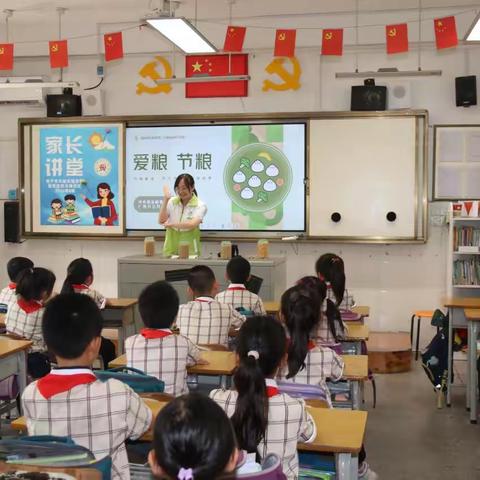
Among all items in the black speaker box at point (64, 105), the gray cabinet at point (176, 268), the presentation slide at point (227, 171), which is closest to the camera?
the gray cabinet at point (176, 268)

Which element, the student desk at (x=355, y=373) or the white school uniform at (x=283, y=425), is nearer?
the white school uniform at (x=283, y=425)

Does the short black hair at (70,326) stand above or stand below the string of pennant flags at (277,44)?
below

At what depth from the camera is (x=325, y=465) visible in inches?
108

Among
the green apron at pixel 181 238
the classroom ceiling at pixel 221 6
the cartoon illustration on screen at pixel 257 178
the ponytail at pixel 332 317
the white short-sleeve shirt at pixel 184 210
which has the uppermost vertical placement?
the classroom ceiling at pixel 221 6

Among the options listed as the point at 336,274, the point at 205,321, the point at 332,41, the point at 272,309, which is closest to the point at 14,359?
the point at 205,321

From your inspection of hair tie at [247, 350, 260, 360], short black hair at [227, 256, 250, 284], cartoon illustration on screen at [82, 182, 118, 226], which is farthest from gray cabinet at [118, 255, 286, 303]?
hair tie at [247, 350, 260, 360]

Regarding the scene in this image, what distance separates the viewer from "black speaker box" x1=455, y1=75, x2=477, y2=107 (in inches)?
→ 279

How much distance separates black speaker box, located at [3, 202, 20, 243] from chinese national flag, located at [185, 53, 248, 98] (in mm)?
2339

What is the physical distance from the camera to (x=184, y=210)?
6.91 meters

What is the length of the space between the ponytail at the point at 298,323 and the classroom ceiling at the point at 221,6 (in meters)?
4.82

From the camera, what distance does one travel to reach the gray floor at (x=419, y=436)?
4.04 metres

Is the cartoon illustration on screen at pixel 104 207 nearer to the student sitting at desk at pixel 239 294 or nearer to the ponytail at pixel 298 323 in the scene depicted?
→ the student sitting at desk at pixel 239 294

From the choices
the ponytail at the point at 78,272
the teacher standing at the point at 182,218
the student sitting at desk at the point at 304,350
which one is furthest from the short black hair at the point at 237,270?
the teacher standing at the point at 182,218

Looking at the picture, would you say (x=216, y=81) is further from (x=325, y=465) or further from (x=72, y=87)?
(x=325, y=465)
